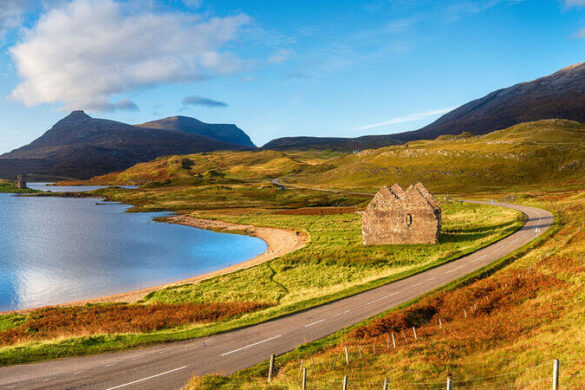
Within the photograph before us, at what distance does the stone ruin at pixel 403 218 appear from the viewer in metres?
59.9

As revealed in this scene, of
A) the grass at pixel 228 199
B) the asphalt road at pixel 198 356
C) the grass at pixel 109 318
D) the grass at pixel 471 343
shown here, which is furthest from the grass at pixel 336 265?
the grass at pixel 228 199

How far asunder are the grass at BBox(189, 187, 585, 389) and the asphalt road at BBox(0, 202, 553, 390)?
201 centimetres

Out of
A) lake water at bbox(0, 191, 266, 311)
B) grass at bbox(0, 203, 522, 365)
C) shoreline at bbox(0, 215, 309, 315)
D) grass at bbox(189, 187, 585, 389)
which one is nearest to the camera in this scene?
grass at bbox(189, 187, 585, 389)

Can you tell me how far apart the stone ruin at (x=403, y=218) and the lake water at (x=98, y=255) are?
79.4ft

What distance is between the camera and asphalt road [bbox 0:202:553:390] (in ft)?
67.7

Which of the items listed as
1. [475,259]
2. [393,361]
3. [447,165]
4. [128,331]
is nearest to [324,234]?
[475,259]

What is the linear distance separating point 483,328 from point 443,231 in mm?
46694

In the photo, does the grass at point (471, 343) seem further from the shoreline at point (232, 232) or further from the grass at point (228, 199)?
the grass at point (228, 199)

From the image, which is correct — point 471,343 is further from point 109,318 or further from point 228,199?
point 228,199

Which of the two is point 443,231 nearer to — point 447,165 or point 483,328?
point 483,328

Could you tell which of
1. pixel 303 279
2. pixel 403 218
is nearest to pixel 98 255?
pixel 303 279

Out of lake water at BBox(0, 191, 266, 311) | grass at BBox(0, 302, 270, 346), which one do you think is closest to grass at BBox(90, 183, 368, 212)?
lake water at BBox(0, 191, 266, 311)

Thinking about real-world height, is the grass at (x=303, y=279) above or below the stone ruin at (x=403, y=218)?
below

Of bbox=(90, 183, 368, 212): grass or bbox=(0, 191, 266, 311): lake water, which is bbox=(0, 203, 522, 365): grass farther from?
bbox=(90, 183, 368, 212): grass
